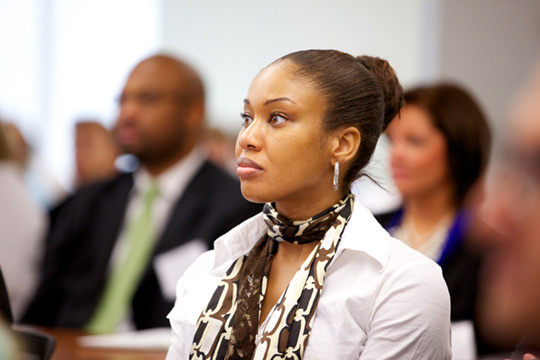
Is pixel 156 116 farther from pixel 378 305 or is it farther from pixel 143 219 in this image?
pixel 378 305

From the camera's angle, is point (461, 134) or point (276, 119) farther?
point (461, 134)

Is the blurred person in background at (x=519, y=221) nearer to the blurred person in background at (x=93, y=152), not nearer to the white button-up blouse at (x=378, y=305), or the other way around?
the white button-up blouse at (x=378, y=305)

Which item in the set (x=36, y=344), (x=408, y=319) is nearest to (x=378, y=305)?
(x=408, y=319)

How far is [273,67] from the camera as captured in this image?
155cm

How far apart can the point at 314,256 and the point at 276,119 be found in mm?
288

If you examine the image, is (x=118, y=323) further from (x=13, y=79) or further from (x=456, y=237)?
(x=13, y=79)

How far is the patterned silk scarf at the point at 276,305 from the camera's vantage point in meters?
1.41

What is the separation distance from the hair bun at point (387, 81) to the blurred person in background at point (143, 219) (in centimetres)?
115

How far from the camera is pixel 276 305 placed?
1467mm

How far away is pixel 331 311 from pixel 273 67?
1.70ft

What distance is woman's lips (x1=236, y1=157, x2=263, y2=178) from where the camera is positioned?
1.51 m

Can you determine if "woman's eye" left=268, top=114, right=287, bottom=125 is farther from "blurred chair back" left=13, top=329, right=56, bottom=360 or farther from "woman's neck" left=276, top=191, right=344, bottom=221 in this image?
"blurred chair back" left=13, top=329, right=56, bottom=360

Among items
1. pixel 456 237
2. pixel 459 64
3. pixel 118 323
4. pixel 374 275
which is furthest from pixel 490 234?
pixel 459 64

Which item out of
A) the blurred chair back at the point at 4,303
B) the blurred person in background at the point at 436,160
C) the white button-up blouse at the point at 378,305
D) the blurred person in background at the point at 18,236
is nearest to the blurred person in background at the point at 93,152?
the blurred person in background at the point at 18,236
